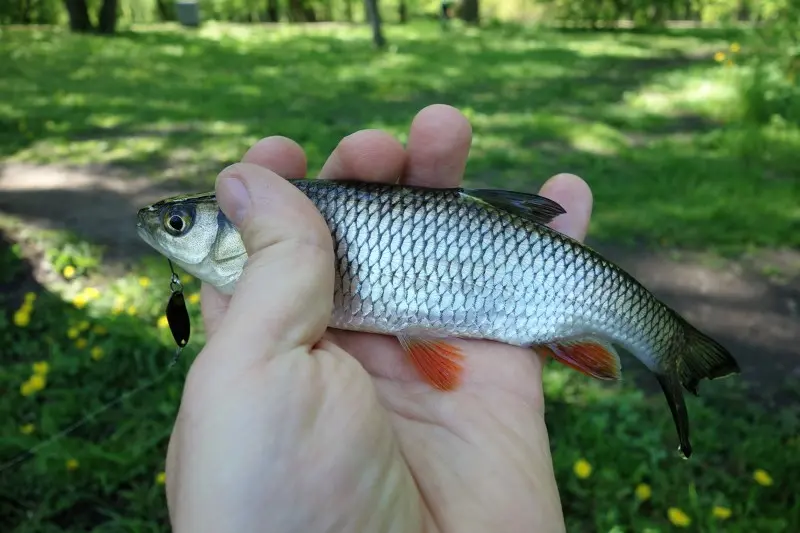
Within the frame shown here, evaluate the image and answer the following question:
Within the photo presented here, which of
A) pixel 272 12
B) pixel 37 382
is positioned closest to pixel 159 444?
pixel 37 382

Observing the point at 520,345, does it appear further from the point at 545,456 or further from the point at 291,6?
the point at 291,6

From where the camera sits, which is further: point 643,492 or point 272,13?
point 272,13

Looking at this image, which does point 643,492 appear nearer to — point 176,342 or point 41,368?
point 176,342

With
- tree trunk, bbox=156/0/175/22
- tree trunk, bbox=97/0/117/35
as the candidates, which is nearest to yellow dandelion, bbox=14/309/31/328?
tree trunk, bbox=97/0/117/35

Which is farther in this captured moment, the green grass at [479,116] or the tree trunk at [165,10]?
the tree trunk at [165,10]

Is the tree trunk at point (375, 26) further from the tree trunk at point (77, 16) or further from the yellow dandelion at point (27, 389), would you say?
the yellow dandelion at point (27, 389)

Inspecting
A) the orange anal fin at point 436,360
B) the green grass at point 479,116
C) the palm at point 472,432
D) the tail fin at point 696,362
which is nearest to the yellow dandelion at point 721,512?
the tail fin at point 696,362
